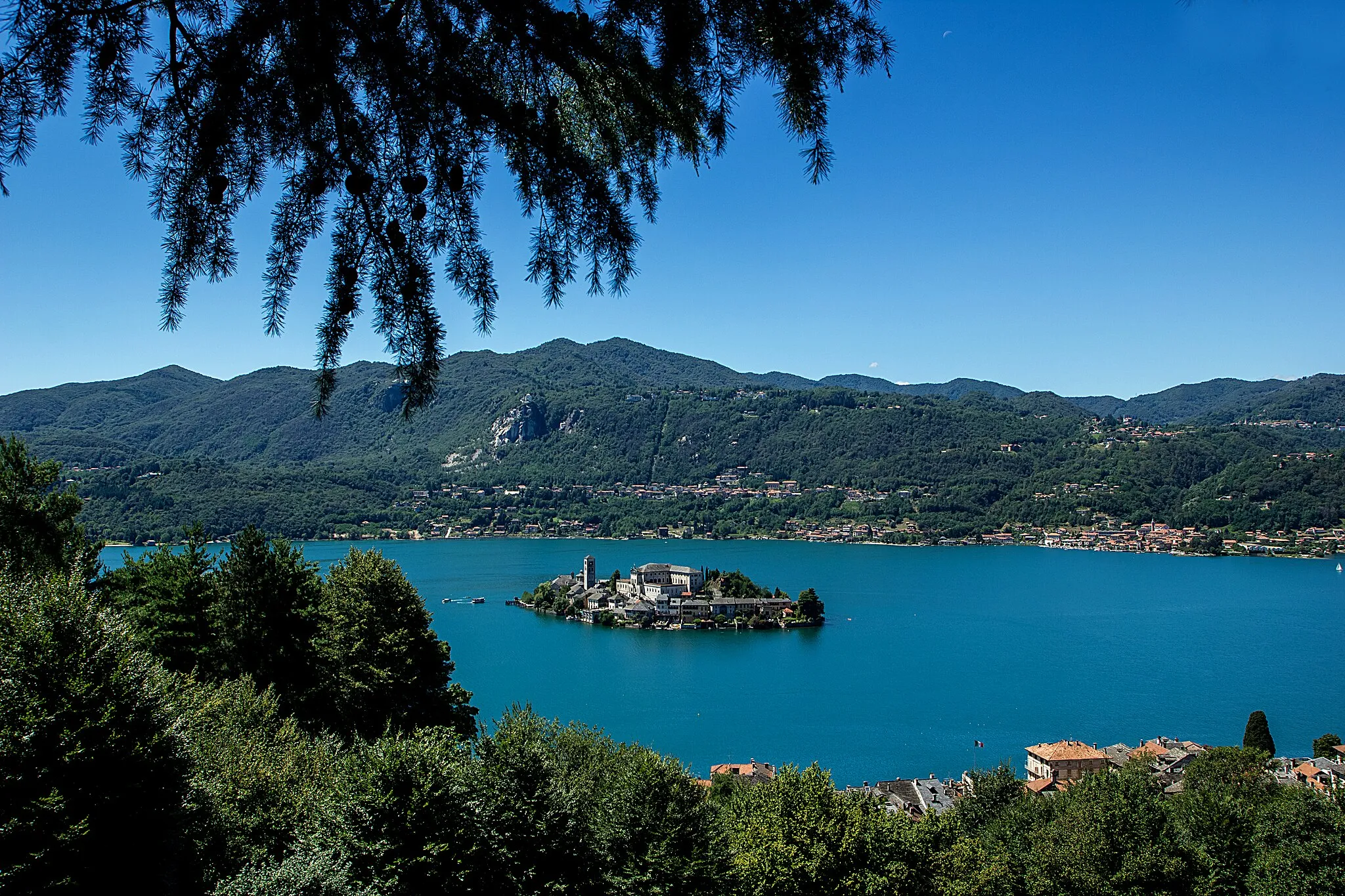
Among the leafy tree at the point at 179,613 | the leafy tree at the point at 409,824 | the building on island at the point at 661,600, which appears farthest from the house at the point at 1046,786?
the building on island at the point at 661,600

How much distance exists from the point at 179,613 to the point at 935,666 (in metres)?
35.0

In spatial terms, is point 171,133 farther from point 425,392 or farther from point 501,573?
point 501,573

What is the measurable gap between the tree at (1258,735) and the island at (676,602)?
1007 inches

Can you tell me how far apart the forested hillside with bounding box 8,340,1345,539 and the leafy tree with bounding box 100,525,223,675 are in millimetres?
65579

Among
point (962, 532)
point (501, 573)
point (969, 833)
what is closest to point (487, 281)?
point (969, 833)

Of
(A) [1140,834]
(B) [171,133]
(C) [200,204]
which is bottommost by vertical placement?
(A) [1140,834]

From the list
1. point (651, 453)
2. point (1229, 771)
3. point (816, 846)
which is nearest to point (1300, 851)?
point (816, 846)

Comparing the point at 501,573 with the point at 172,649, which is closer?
the point at 172,649

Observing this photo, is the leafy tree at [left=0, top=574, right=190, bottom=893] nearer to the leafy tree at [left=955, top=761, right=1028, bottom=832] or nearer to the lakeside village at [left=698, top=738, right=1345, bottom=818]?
the lakeside village at [left=698, top=738, right=1345, bottom=818]

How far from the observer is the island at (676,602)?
1957 inches

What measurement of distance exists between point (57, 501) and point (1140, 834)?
17.2m

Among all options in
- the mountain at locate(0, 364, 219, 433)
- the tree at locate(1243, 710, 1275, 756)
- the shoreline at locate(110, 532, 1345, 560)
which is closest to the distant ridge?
the mountain at locate(0, 364, 219, 433)

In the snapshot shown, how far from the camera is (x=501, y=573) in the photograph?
68750mm

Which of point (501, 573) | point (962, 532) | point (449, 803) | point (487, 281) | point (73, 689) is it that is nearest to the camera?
point (487, 281)
